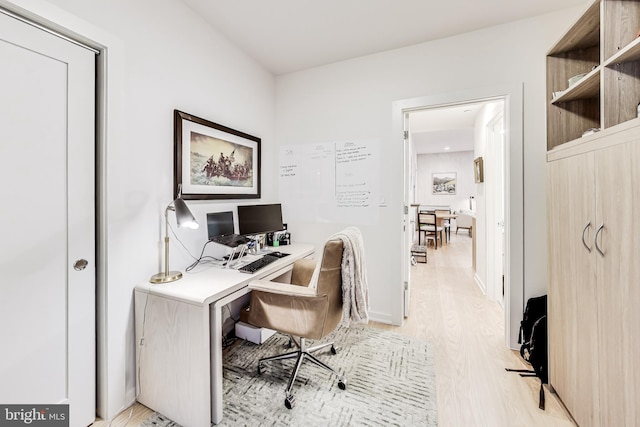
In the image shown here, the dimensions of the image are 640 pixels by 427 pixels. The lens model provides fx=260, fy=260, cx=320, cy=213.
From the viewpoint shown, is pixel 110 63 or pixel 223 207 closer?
pixel 110 63

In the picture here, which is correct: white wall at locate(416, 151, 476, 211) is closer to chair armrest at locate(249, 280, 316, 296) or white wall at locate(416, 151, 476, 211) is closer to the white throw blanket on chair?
the white throw blanket on chair

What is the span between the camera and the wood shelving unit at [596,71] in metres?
1.17

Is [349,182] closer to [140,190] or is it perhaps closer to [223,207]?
[223,207]

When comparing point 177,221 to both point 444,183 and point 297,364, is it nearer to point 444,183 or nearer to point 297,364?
point 297,364

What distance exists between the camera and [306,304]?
5.13 feet

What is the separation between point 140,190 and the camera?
161 centimetres

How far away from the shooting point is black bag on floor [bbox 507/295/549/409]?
65.7 inches

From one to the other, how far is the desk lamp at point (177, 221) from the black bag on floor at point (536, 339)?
2.29 m

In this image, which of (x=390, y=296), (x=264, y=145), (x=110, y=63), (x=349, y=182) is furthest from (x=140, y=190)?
(x=390, y=296)

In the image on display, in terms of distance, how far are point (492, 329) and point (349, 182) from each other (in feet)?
6.24

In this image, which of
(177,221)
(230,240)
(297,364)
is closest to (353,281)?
(297,364)

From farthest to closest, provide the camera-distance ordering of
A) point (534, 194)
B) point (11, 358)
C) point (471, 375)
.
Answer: point (534, 194) → point (471, 375) → point (11, 358)

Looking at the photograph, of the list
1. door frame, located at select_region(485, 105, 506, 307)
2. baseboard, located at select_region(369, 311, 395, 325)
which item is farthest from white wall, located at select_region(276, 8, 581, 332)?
door frame, located at select_region(485, 105, 506, 307)

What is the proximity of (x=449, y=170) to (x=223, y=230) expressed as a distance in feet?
27.2
